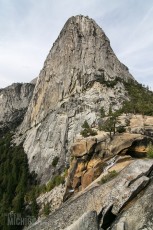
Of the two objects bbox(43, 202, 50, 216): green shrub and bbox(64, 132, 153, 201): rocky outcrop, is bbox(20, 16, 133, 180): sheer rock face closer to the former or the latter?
bbox(43, 202, 50, 216): green shrub

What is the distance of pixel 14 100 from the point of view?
190 m

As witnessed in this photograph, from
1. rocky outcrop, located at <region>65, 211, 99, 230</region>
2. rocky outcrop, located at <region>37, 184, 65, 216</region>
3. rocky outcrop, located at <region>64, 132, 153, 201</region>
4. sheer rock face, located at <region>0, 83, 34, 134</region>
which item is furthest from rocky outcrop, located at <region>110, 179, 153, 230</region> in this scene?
sheer rock face, located at <region>0, 83, 34, 134</region>

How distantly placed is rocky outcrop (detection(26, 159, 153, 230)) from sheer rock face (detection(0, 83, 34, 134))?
150622 millimetres

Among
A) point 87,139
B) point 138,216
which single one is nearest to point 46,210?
point 87,139

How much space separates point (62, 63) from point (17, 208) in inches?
2193

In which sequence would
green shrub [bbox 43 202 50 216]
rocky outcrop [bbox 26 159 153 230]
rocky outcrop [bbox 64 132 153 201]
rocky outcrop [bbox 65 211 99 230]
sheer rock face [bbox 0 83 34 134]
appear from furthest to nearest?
1. sheer rock face [bbox 0 83 34 134]
2. green shrub [bbox 43 202 50 216]
3. rocky outcrop [bbox 64 132 153 201]
4. rocky outcrop [bbox 26 159 153 230]
5. rocky outcrop [bbox 65 211 99 230]

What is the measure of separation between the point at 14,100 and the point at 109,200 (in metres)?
171

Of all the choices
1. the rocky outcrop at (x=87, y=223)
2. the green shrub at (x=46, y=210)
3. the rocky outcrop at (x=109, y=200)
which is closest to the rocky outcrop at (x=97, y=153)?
the rocky outcrop at (x=109, y=200)

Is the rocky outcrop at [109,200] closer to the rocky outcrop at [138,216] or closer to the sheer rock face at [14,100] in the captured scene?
the rocky outcrop at [138,216]

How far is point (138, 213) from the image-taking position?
2091 centimetres

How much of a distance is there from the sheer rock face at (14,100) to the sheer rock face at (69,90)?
181 ft

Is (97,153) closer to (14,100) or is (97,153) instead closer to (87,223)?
(87,223)

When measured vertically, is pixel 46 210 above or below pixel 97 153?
below

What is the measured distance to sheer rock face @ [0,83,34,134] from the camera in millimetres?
179625
